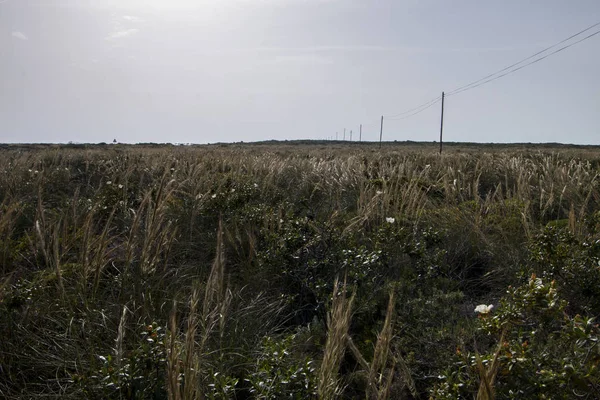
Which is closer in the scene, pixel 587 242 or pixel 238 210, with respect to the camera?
pixel 587 242

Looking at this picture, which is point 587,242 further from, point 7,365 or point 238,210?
point 7,365

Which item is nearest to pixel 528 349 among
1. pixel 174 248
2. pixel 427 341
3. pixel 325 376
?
pixel 427 341

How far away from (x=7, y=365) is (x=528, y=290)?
236 centimetres

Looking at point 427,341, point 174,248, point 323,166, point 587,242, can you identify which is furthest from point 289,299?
point 323,166

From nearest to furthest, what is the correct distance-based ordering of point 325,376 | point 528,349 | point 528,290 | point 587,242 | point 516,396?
1. point 325,376
2. point 516,396
3. point 528,349
4. point 528,290
5. point 587,242

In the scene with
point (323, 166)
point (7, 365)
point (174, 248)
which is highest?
point (323, 166)

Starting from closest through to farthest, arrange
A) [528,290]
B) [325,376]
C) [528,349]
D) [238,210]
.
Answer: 1. [325,376]
2. [528,349]
3. [528,290]
4. [238,210]

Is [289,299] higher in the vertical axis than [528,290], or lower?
lower

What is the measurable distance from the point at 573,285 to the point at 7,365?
3018 millimetres

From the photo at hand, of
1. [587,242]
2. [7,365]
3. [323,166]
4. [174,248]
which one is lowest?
[7,365]

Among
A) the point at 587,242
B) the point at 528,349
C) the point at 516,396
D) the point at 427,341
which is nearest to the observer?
the point at 516,396

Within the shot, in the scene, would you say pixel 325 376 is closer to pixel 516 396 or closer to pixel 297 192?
pixel 516 396

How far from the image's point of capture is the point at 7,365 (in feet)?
7.06

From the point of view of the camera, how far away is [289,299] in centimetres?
297
